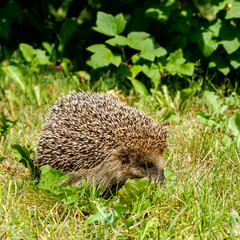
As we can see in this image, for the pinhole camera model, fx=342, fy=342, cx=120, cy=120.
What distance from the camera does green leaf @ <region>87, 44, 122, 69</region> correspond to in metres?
4.64

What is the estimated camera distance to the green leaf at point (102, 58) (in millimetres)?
4641

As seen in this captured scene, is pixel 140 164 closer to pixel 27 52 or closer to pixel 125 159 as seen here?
pixel 125 159

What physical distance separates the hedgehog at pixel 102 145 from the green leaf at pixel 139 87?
1.33 metres

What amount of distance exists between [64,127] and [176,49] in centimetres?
254

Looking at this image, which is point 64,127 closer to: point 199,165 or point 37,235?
point 37,235

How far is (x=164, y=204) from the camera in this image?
295cm

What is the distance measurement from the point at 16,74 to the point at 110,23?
170cm

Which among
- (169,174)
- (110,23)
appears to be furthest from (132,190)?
(110,23)

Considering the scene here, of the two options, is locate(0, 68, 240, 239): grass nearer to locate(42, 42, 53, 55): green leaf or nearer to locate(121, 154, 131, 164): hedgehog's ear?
locate(121, 154, 131, 164): hedgehog's ear

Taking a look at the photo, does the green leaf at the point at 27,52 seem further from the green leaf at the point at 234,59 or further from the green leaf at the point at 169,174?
the green leaf at the point at 169,174

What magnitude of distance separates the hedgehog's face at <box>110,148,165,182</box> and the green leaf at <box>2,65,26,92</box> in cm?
245

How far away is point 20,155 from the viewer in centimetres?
335

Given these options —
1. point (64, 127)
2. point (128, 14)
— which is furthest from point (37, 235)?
point (128, 14)

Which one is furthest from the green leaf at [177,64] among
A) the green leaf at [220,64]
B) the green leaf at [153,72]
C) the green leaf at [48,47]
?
the green leaf at [48,47]
